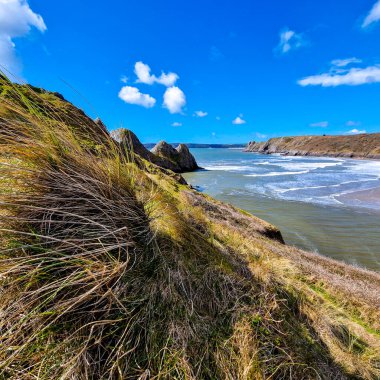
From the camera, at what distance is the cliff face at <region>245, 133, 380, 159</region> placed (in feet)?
255

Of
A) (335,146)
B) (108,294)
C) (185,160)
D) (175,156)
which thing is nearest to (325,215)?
(108,294)

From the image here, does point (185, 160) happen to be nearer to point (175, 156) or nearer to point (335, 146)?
point (175, 156)

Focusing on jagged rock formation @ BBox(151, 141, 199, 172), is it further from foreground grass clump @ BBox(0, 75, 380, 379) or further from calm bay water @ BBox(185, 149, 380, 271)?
foreground grass clump @ BBox(0, 75, 380, 379)

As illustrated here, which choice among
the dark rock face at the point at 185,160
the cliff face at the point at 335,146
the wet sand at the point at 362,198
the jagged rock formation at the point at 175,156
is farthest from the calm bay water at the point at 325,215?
the cliff face at the point at 335,146

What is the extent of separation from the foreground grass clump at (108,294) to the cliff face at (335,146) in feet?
279

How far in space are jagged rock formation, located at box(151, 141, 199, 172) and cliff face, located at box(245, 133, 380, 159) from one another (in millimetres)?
59793

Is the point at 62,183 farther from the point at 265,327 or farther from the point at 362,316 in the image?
the point at 362,316

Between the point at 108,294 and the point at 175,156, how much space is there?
41179 millimetres

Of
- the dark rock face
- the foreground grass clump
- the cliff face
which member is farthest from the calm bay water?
the cliff face

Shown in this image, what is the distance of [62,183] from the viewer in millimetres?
1829

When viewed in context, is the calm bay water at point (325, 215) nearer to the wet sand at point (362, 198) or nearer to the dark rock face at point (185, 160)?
the wet sand at point (362, 198)

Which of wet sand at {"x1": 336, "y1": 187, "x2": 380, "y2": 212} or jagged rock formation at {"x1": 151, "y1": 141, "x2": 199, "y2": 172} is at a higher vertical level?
jagged rock formation at {"x1": 151, "y1": 141, "x2": 199, "y2": 172}

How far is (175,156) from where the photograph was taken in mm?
42188

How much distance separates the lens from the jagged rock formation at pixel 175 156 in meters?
39.9
